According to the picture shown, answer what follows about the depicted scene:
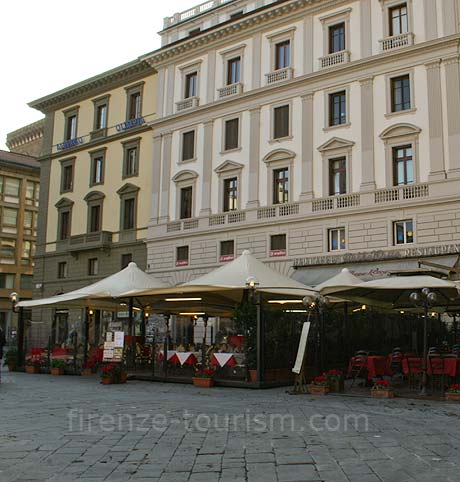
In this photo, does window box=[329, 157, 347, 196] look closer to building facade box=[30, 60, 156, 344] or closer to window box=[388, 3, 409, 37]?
window box=[388, 3, 409, 37]

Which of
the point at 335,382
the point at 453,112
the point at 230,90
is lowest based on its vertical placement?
the point at 335,382

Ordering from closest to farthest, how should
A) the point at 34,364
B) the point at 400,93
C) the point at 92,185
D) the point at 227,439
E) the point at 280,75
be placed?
the point at 227,439, the point at 34,364, the point at 400,93, the point at 280,75, the point at 92,185

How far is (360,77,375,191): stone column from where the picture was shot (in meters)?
24.8

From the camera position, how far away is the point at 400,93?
24.9m

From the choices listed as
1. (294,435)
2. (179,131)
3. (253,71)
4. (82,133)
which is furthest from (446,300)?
(82,133)

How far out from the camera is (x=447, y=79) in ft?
77.2

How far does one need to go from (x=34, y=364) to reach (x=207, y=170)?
44.2 ft

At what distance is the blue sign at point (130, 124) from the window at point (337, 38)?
452 inches

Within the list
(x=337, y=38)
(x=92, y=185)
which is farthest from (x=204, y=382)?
(x=92, y=185)

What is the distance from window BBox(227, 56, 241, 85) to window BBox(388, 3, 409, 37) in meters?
7.80

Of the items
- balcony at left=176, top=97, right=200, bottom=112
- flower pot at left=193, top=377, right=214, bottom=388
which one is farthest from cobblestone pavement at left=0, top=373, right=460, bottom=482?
balcony at left=176, top=97, right=200, bottom=112

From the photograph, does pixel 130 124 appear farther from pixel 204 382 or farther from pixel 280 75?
pixel 204 382

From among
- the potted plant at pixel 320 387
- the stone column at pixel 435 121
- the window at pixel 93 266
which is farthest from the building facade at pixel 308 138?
the potted plant at pixel 320 387

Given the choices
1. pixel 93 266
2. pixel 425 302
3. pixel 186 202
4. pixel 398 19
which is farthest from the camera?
pixel 93 266
